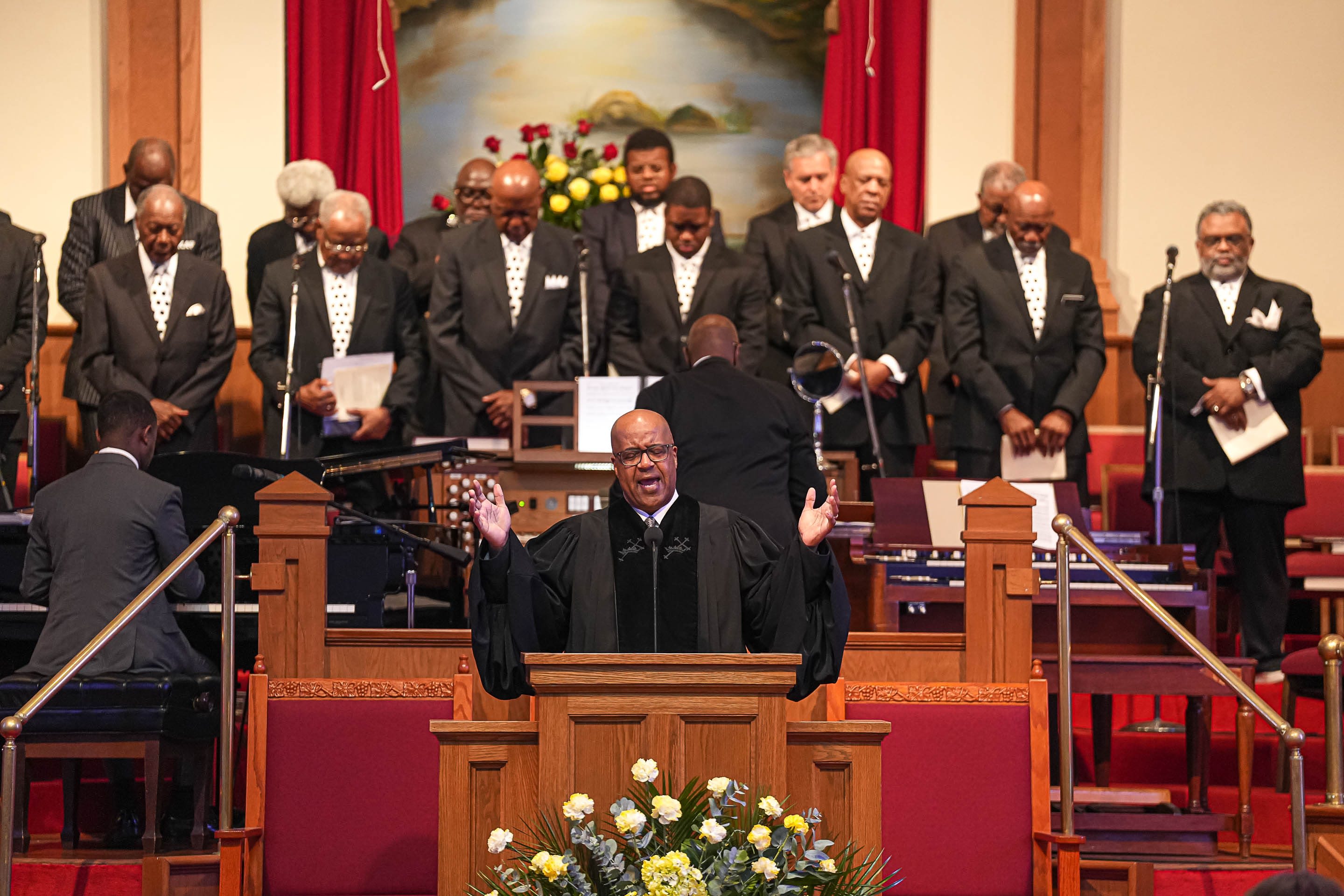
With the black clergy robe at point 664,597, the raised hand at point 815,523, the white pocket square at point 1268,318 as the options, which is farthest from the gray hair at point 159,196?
the white pocket square at point 1268,318

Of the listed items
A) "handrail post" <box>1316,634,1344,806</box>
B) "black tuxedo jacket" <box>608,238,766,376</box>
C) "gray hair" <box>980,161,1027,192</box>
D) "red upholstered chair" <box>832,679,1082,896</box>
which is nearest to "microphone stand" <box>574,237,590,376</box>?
"black tuxedo jacket" <box>608,238,766,376</box>

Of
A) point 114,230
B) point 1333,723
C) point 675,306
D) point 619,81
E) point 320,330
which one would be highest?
point 619,81

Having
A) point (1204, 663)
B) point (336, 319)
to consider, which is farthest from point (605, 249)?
point (1204, 663)

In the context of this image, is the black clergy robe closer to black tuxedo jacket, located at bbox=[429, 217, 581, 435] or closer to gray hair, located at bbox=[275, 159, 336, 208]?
black tuxedo jacket, located at bbox=[429, 217, 581, 435]

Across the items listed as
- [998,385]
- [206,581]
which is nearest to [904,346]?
[998,385]

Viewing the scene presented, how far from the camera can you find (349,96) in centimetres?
930

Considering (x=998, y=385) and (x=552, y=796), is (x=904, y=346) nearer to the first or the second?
(x=998, y=385)

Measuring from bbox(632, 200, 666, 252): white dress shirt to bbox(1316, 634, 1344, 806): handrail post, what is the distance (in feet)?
12.8

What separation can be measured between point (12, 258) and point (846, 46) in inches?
175

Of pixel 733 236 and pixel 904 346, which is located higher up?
pixel 733 236

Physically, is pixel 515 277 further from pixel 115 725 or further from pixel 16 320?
pixel 115 725

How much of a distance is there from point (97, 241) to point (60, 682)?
388 centimetres

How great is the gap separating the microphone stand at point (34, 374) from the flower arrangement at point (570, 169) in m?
2.41

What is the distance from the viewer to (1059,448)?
23.2 feet
